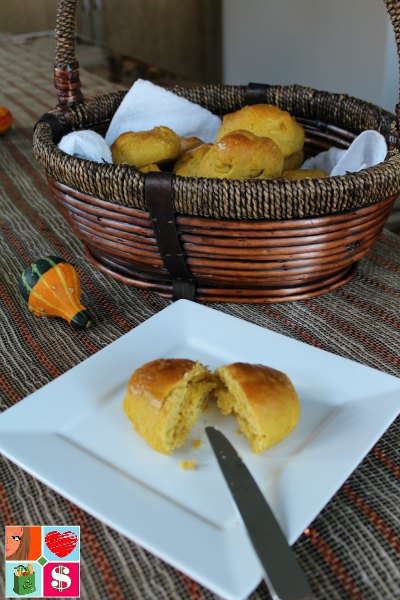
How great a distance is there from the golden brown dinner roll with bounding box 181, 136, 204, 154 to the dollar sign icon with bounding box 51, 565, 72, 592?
564mm

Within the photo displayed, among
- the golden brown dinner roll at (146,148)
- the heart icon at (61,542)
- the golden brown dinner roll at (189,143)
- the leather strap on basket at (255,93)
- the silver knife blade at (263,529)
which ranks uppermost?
the leather strap on basket at (255,93)

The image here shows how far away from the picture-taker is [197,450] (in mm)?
499

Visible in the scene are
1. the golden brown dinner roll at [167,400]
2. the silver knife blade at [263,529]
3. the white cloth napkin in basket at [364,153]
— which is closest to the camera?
the silver knife blade at [263,529]

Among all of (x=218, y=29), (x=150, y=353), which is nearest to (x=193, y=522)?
(x=150, y=353)

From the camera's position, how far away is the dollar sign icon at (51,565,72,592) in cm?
42

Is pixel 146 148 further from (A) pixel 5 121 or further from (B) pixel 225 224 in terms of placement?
(A) pixel 5 121

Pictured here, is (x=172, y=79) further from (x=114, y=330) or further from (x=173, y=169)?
(x=114, y=330)

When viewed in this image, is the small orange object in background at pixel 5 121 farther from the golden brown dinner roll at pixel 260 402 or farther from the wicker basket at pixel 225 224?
the golden brown dinner roll at pixel 260 402

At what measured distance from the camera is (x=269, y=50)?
3189 millimetres

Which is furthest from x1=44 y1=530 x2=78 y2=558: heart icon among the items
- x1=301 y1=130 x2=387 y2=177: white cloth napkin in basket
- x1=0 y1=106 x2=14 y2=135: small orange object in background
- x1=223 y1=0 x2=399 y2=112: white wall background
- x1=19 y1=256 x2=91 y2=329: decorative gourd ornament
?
x1=223 y1=0 x2=399 y2=112: white wall background

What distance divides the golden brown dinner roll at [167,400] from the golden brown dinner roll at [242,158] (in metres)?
0.26

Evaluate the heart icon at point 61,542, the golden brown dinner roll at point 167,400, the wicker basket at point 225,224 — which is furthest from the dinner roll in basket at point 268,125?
the heart icon at point 61,542

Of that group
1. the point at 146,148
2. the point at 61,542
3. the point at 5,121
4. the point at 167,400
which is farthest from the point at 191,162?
the point at 5,121

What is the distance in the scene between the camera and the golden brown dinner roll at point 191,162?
776mm
